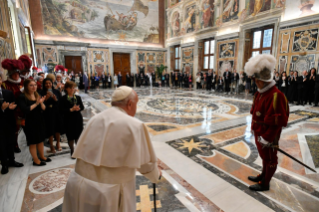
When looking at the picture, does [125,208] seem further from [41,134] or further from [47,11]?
[47,11]

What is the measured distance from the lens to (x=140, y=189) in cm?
251

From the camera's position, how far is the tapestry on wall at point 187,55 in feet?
55.1

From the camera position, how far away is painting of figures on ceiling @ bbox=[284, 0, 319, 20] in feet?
27.6

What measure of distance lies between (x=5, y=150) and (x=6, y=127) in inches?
14.2

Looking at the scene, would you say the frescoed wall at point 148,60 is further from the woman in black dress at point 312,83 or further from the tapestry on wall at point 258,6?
the woman in black dress at point 312,83

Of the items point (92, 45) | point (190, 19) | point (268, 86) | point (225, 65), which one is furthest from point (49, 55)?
point (268, 86)

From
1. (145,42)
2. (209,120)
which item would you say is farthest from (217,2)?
(209,120)

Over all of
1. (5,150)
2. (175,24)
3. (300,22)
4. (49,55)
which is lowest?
(5,150)

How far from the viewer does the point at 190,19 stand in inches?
648

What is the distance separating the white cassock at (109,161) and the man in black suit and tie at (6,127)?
2.30 meters

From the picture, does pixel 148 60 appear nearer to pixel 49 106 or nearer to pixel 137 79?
pixel 137 79

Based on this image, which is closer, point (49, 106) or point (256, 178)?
point (256, 178)

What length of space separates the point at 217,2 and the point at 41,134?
48.3ft

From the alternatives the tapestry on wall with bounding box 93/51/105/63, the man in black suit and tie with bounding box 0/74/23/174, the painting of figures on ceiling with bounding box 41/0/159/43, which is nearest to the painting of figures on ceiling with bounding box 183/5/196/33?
the painting of figures on ceiling with bounding box 41/0/159/43
